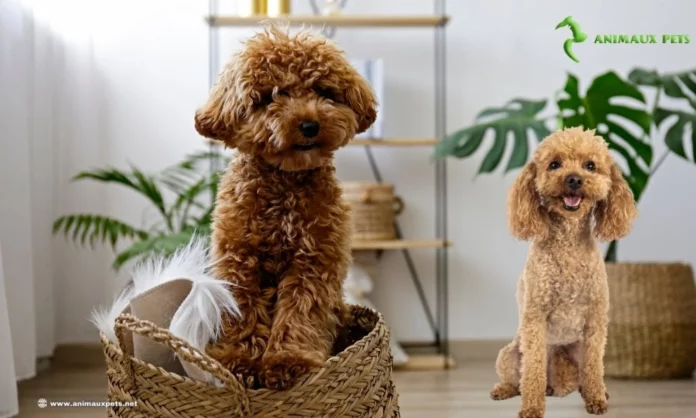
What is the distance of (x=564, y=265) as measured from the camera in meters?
0.84

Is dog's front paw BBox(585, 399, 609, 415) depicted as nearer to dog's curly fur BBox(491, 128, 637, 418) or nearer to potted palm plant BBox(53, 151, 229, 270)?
dog's curly fur BBox(491, 128, 637, 418)

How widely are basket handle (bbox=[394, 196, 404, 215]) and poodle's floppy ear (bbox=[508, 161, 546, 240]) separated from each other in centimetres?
160

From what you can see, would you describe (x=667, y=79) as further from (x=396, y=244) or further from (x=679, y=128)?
(x=396, y=244)

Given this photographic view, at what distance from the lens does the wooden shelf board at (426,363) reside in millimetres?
2162

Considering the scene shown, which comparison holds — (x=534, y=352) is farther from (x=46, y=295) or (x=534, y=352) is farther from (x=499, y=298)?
(x=46, y=295)

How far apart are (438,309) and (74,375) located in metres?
1.19

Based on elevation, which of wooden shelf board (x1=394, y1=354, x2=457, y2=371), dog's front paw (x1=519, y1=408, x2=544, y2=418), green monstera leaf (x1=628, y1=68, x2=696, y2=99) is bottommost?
wooden shelf board (x1=394, y1=354, x2=457, y2=371)

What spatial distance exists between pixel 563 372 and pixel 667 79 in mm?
520

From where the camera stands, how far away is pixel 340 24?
2.39 metres

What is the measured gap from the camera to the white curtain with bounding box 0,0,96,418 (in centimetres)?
179

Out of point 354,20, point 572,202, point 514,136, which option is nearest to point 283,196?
point 572,202

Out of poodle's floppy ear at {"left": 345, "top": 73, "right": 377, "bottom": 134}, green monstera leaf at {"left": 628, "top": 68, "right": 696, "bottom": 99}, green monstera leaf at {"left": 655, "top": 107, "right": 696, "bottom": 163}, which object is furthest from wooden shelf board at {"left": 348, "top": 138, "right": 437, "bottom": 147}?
poodle's floppy ear at {"left": 345, "top": 73, "right": 377, "bottom": 134}

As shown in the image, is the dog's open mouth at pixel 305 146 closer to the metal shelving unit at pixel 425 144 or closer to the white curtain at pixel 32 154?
the white curtain at pixel 32 154

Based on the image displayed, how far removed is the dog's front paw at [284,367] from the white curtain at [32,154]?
0.91 m
